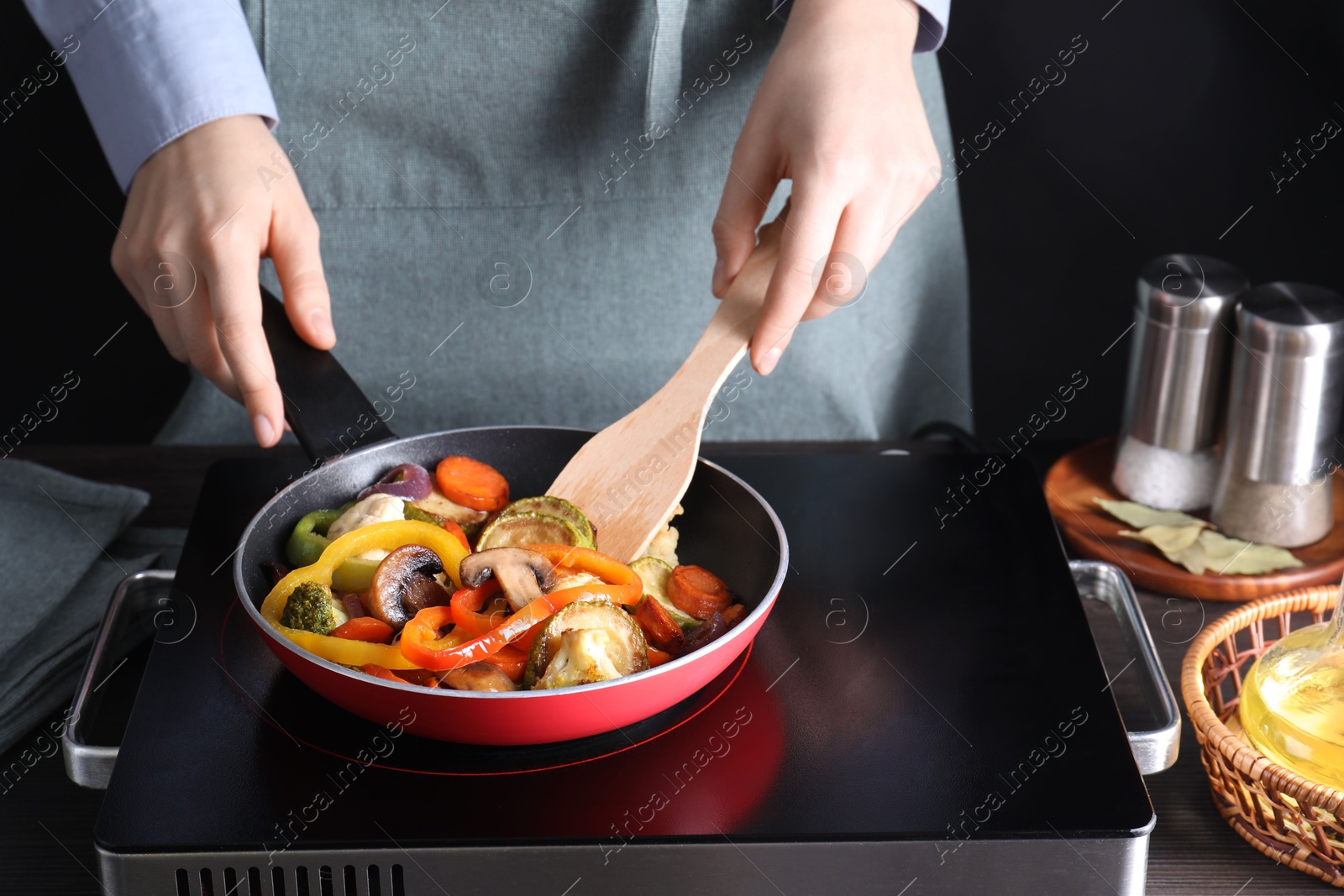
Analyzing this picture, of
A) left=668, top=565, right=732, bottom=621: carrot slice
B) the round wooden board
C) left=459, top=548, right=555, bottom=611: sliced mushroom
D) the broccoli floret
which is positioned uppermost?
left=459, top=548, right=555, bottom=611: sliced mushroom

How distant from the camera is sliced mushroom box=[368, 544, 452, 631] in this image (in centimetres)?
82

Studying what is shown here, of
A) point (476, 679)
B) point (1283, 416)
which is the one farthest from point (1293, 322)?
point (476, 679)

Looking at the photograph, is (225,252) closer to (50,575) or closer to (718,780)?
(50,575)

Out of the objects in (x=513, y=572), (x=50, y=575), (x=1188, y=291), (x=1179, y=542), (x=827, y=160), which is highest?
(x=827, y=160)

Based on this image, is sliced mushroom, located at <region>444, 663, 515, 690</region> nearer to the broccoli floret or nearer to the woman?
the broccoli floret

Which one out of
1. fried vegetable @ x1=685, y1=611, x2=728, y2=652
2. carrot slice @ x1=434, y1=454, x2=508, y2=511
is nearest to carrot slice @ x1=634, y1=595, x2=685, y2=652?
fried vegetable @ x1=685, y1=611, x2=728, y2=652

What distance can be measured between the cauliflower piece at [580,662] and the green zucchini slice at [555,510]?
162 millimetres

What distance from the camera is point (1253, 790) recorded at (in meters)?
0.78

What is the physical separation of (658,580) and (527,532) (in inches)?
4.4

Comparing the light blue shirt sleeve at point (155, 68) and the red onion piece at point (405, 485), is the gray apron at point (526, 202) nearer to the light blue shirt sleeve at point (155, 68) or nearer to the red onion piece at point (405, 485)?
the light blue shirt sleeve at point (155, 68)

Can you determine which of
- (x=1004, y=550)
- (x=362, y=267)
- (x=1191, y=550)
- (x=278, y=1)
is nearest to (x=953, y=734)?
(x=1004, y=550)

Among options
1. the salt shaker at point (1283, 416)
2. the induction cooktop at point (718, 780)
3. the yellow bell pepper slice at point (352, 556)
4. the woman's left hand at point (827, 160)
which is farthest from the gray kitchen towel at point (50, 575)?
the salt shaker at point (1283, 416)

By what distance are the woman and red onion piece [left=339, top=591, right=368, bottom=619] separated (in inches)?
12.0

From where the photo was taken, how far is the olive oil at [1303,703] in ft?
2.52
